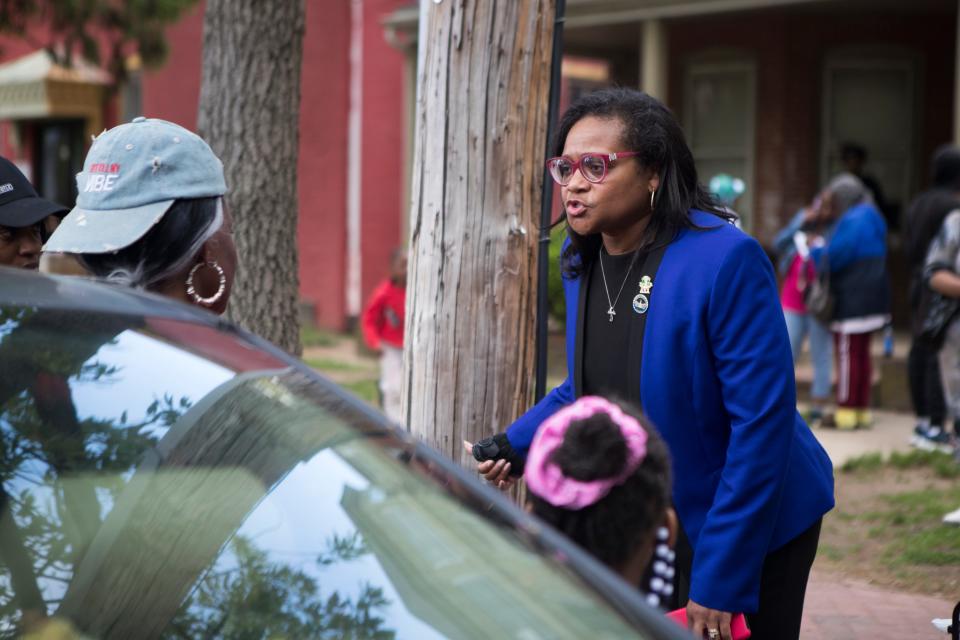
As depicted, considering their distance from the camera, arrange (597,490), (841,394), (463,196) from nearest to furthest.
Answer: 1. (597,490)
2. (463,196)
3. (841,394)

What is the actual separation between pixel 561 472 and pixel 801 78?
490 inches

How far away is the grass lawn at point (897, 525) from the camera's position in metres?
6.29

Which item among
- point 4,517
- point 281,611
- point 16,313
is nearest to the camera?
point 281,611

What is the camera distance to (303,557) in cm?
177

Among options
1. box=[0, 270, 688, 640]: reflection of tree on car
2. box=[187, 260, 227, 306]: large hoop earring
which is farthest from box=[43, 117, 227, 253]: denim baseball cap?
box=[0, 270, 688, 640]: reflection of tree on car

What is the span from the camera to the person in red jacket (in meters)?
8.90

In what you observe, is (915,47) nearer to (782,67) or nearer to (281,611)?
(782,67)

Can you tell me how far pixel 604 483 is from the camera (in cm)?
229

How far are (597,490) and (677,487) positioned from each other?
0.68 metres

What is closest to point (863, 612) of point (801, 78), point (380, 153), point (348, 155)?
point (801, 78)

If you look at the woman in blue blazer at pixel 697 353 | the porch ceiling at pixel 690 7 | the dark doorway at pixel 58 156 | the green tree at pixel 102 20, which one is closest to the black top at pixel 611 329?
the woman in blue blazer at pixel 697 353

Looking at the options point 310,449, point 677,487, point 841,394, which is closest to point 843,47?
point 841,394

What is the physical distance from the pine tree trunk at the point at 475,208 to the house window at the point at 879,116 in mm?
10455

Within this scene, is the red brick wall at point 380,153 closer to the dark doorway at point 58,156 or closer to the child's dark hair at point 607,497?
the dark doorway at point 58,156
